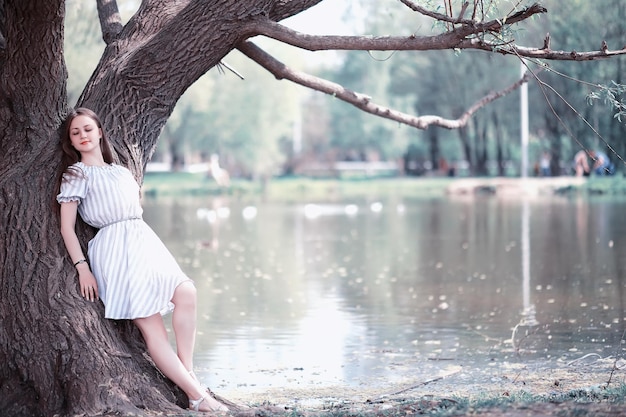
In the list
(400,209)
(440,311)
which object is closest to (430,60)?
(400,209)

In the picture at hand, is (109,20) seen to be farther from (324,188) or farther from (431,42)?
(324,188)

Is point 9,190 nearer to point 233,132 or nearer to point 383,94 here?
point 233,132

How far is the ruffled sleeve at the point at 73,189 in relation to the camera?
6.22 metres

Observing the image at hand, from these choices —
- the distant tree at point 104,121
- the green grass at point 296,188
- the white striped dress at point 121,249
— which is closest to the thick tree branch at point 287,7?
the distant tree at point 104,121

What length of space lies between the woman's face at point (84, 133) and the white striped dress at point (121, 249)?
0.37ft

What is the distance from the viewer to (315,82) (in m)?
8.32

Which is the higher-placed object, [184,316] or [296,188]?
[296,188]

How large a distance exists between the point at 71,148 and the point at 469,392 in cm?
302

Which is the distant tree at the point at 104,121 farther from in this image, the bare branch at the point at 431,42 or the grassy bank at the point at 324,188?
the grassy bank at the point at 324,188

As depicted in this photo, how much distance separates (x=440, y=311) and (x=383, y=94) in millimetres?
57092

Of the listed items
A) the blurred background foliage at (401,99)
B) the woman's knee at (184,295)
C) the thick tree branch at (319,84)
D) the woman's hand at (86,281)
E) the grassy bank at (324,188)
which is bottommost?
the woman's knee at (184,295)

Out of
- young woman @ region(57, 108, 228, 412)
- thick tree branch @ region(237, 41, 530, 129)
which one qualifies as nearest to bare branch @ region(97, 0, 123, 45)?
thick tree branch @ region(237, 41, 530, 129)

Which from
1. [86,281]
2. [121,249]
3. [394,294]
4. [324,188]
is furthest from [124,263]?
[324,188]

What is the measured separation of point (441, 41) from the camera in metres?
6.57
